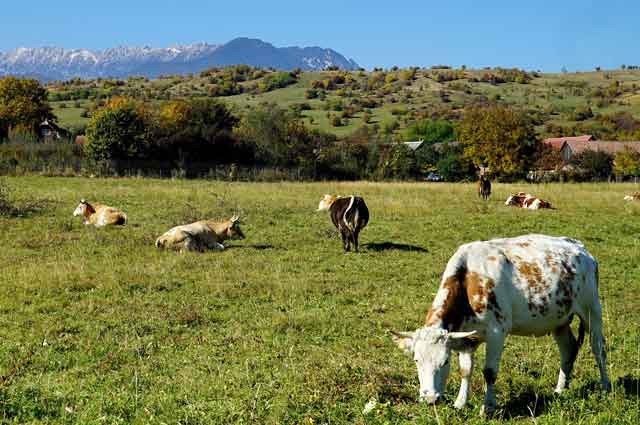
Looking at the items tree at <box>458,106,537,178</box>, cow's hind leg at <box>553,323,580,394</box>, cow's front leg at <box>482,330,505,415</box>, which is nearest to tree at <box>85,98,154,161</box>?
tree at <box>458,106,537,178</box>

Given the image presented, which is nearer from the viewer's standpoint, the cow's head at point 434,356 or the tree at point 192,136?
the cow's head at point 434,356

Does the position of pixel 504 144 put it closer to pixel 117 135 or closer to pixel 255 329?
pixel 117 135

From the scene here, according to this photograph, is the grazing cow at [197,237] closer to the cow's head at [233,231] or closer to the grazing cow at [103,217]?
the cow's head at [233,231]

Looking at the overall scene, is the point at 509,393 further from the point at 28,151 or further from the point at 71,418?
the point at 28,151

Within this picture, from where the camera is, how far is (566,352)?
6801mm

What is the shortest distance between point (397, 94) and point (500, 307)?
390 feet

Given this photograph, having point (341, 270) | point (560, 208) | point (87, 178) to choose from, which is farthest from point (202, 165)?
point (341, 270)

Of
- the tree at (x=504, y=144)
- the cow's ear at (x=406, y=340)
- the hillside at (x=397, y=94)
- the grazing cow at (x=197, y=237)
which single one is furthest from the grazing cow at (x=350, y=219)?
the hillside at (x=397, y=94)

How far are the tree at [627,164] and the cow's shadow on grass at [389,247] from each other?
4765 centimetres

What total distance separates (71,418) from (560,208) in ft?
83.3

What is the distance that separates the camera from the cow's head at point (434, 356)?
5562 mm

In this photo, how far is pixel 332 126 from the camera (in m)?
88.4

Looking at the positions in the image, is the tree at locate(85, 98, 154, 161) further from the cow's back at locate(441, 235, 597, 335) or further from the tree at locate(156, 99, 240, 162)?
the cow's back at locate(441, 235, 597, 335)

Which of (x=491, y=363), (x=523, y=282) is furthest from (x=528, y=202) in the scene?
(x=491, y=363)
